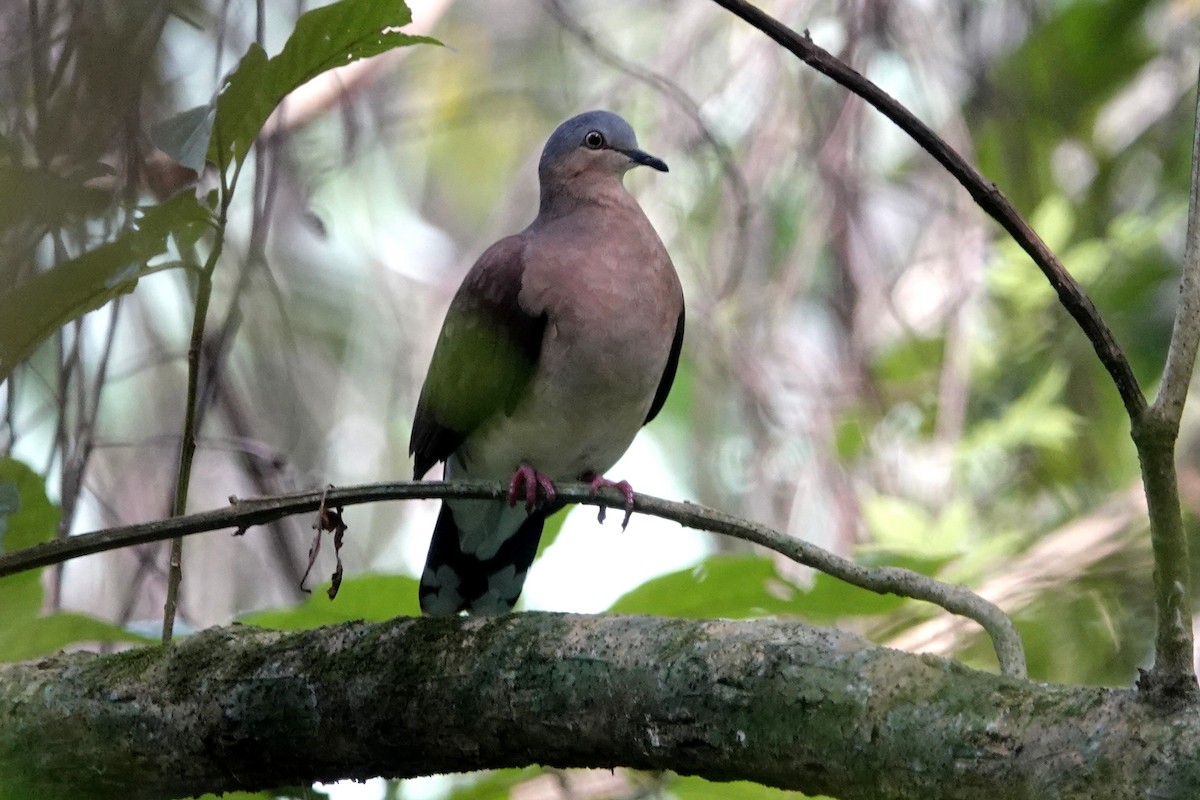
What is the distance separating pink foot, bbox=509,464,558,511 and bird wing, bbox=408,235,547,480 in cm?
17

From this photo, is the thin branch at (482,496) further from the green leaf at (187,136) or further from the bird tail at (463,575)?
the bird tail at (463,575)

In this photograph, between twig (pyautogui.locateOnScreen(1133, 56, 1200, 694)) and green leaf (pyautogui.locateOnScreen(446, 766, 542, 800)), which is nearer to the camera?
twig (pyautogui.locateOnScreen(1133, 56, 1200, 694))

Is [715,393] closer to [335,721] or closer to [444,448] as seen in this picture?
[444,448]

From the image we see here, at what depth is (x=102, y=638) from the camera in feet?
7.02

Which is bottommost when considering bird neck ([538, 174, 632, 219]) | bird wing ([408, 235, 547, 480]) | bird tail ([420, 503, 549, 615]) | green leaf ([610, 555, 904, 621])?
green leaf ([610, 555, 904, 621])

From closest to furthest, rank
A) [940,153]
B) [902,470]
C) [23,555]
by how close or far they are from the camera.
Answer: [940,153]
[23,555]
[902,470]

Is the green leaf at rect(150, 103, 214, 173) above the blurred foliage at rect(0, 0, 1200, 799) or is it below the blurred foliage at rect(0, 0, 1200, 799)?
below

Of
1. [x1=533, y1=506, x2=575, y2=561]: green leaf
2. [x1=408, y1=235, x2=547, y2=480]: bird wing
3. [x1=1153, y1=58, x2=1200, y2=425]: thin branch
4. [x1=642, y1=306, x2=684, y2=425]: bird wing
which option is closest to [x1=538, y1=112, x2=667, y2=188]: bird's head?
[x1=408, y1=235, x2=547, y2=480]: bird wing

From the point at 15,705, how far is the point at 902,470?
3.08m

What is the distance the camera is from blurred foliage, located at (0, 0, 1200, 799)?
3.23 meters

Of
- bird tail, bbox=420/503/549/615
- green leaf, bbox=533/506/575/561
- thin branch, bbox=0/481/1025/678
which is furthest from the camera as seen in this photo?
bird tail, bbox=420/503/549/615

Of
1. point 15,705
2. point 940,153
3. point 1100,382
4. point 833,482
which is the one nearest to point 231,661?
point 15,705

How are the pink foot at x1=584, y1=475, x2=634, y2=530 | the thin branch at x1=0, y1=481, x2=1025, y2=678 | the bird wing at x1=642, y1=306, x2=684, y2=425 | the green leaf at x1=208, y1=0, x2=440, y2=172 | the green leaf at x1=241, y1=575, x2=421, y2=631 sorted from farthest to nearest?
the bird wing at x1=642, y1=306, x2=684, y2=425, the pink foot at x1=584, y1=475, x2=634, y2=530, the green leaf at x1=241, y1=575, x2=421, y2=631, the green leaf at x1=208, y1=0, x2=440, y2=172, the thin branch at x1=0, y1=481, x2=1025, y2=678

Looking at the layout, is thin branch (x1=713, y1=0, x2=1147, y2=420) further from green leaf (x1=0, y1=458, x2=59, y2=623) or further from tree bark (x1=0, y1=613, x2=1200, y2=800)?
green leaf (x1=0, y1=458, x2=59, y2=623)
